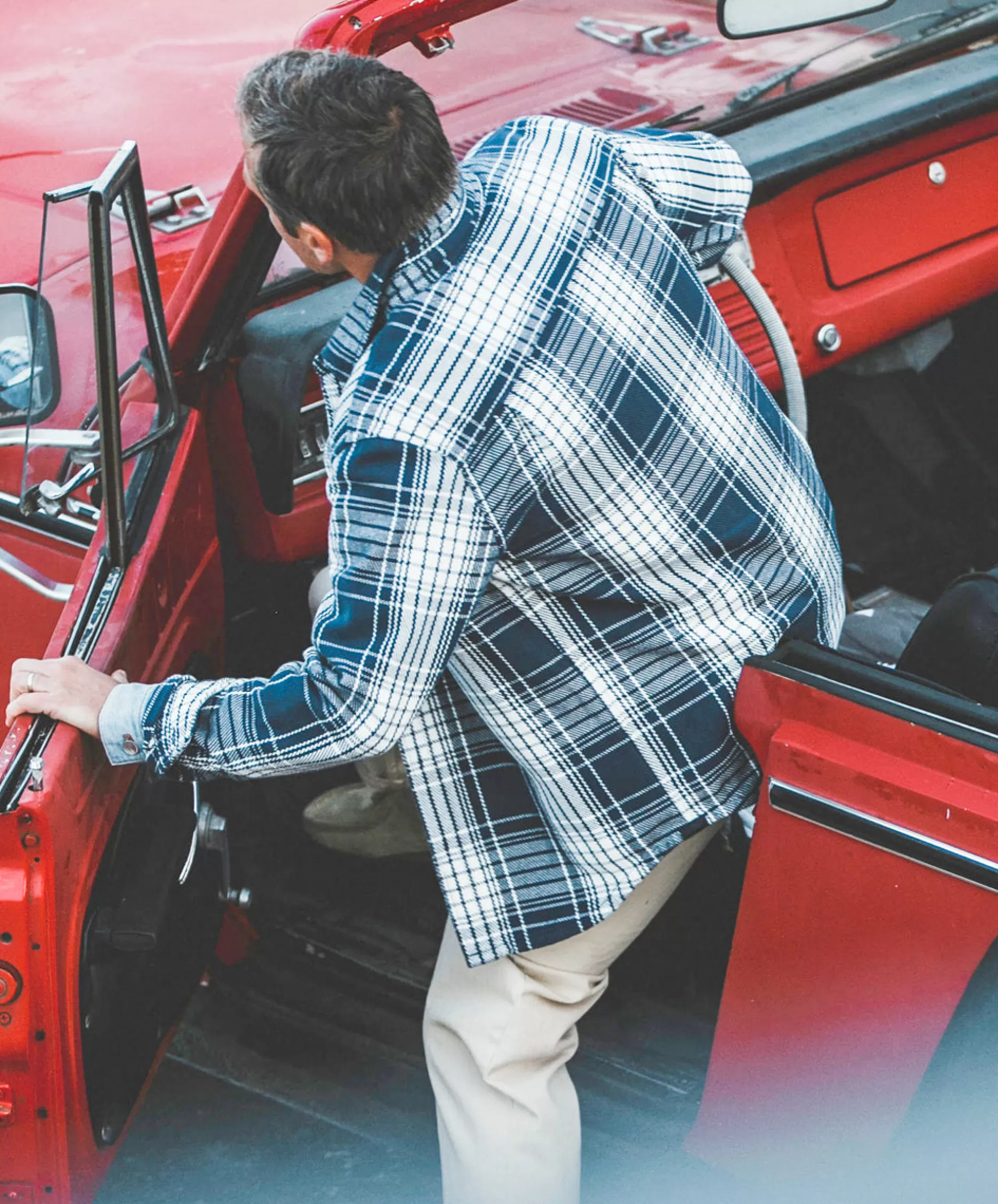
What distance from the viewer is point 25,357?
195 cm

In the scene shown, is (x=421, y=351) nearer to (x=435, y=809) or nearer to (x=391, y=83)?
(x=391, y=83)

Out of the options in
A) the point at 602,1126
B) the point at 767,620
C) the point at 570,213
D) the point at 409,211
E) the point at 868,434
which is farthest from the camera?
the point at 868,434

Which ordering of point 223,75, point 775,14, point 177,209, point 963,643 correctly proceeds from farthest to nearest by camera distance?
point 223,75 < point 177,209 < point 775,14 < point 963,643

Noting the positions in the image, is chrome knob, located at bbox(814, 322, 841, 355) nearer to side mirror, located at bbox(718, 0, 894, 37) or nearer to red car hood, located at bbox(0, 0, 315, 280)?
side mirror, located at bbox(718, 0, 894, 37)

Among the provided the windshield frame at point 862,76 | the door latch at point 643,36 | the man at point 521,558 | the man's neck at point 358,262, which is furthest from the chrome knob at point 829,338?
the man's neck at point 358,262

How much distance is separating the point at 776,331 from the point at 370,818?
113cm

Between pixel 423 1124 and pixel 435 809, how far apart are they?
2.76 ft

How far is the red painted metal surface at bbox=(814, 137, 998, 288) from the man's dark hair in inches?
54.8

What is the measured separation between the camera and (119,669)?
170 centimetres


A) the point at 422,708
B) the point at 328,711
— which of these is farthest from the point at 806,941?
the point at 328,711

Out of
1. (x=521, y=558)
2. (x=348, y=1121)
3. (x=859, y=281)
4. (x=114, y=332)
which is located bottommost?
(x=348, y=1121)

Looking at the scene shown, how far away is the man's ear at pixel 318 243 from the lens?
1.42 meters

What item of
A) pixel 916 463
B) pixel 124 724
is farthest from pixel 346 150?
pixel 916 463

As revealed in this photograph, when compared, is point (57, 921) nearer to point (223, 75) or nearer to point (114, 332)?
point (114, 332)
